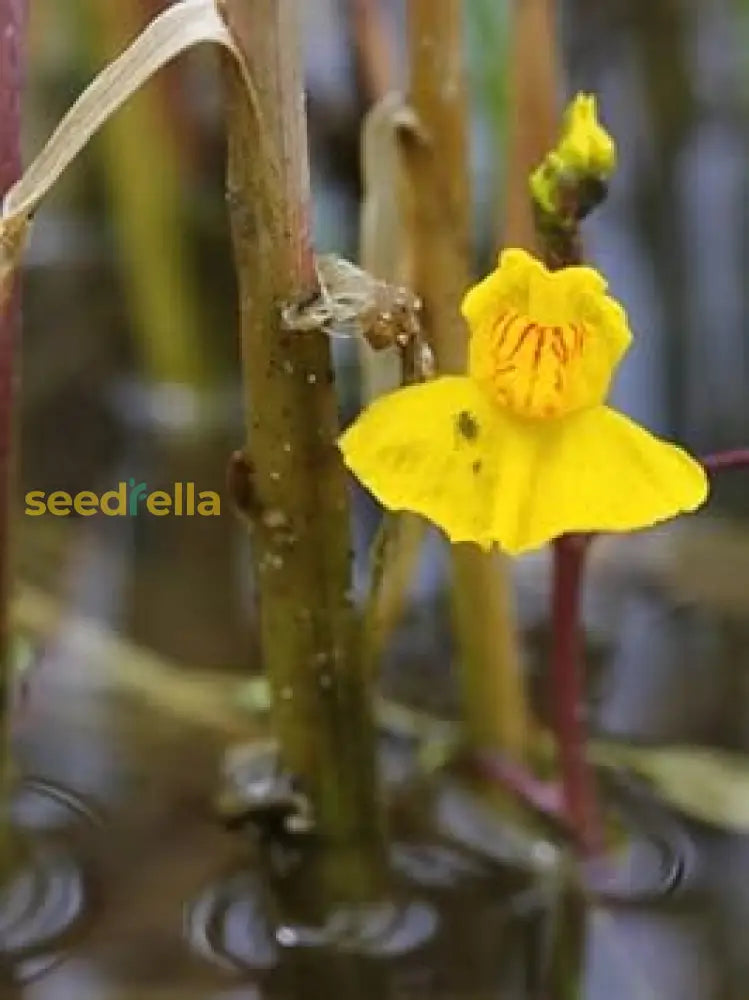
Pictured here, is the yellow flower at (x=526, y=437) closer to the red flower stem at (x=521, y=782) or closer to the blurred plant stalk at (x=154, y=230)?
the red flower stem at (x=521, y=782)

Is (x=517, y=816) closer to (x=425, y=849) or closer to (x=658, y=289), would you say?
(x=425, y=849)

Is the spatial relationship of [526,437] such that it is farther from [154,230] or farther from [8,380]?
[154,230]

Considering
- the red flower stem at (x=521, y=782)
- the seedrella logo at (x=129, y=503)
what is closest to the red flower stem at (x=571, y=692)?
the red flower stem at (x=521, y=782)

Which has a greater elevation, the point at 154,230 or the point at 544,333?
the point at 154,230

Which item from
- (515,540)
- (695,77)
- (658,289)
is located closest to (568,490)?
(515,540)

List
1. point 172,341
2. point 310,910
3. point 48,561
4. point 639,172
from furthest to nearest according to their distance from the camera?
point 639,172 < point 172,341 < point 48,561 < point 310,910

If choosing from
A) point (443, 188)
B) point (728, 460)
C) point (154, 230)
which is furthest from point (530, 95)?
point (154, 230)
